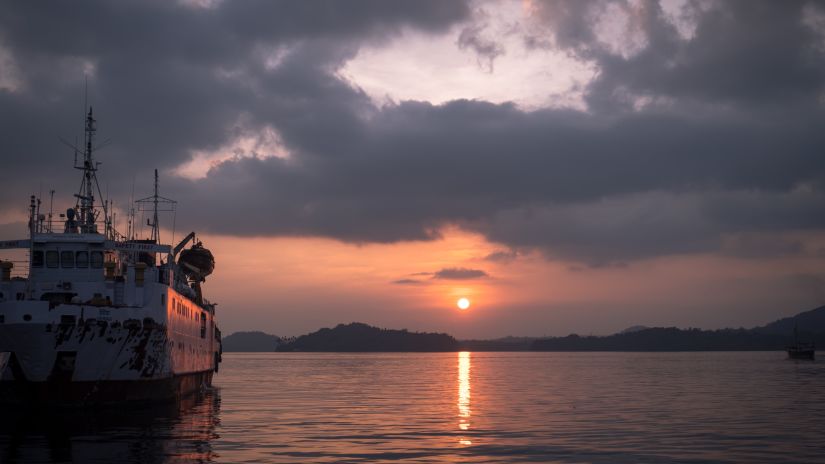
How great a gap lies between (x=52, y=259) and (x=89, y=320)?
9997 mm

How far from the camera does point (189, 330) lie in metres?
58.3

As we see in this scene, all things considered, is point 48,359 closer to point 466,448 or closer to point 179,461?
point 179,461

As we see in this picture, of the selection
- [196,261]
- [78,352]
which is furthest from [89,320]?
[196,261]

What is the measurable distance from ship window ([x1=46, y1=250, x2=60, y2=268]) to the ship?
0.19 ft

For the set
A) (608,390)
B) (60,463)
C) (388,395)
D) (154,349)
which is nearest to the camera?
(60,463)

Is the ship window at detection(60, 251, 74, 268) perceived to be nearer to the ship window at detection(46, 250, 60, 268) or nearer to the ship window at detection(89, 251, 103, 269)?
the ship window at detection(46, 250, 60, 268)

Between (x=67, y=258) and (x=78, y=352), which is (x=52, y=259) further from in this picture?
(x=78, y=352)

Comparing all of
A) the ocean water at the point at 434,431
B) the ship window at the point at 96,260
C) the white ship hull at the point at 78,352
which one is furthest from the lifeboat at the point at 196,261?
the white ship hull at the point at 78,352

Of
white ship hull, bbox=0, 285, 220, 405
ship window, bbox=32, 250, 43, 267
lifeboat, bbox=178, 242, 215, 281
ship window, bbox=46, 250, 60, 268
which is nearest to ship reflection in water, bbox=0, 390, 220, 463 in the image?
white ship hull, bbox=0, 285, 220, 405

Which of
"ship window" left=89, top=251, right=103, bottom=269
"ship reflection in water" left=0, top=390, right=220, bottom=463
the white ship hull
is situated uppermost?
"ship window" left=89, top=251, right=103, bottom=269

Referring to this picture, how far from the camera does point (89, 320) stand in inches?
1671

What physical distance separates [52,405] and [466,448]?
2264 cm

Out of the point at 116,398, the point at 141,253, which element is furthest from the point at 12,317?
the point at 141,253

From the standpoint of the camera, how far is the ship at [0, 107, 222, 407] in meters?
41.8
